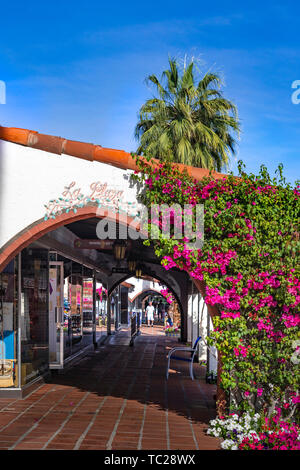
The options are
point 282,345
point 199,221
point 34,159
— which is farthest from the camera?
point 34,159

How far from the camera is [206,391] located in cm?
905

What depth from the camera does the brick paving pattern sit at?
18.6 ft

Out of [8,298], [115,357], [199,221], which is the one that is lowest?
[115,357]

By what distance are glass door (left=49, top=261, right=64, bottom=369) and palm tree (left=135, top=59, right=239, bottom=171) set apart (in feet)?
20.1

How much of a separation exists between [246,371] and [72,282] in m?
7.42

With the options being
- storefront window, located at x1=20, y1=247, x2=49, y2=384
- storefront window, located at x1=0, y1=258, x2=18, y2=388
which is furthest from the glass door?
storefront window, located at x1=0, y1=258, x2=18, y2=388

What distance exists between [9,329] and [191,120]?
9.50m

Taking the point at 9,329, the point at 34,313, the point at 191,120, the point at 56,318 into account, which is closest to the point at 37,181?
the point at 9,329

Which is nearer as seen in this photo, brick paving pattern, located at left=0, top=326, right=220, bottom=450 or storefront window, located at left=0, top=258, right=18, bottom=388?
brick paving pattern, located at left=0, top=326, right=220, bottom=450

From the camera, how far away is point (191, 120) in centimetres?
1584

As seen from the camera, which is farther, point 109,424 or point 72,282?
point 72,282

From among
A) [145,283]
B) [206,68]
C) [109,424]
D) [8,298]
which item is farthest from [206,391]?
[145,283]

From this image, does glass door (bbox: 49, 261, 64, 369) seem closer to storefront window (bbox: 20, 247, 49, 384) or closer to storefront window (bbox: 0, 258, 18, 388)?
storefront window (bbox: 20, 247, 49, 384)
